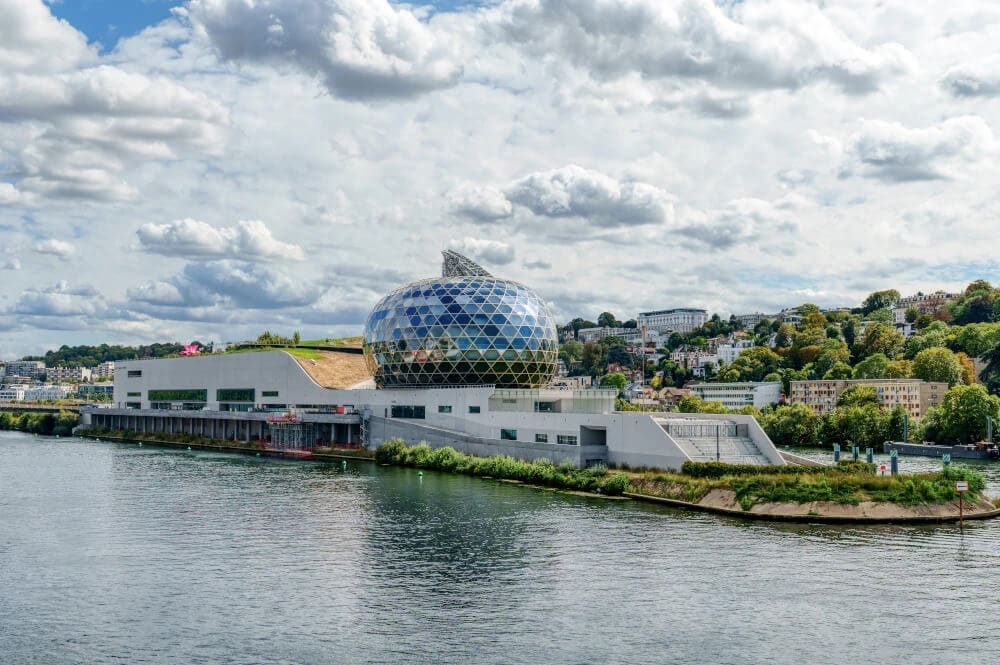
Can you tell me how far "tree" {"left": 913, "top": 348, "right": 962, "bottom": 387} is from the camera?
143m

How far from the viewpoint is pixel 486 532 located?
41812 mm

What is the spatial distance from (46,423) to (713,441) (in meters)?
109

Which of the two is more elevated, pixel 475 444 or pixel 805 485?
pixel 475 444

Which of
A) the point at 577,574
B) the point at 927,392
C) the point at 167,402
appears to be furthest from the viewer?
the point at 927,392

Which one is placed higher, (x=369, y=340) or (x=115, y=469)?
(x=369, y=340)

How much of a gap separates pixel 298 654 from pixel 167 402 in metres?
105

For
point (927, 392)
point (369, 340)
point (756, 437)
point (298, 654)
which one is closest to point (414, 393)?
point (369, 340)

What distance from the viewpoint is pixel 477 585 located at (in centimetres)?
3203

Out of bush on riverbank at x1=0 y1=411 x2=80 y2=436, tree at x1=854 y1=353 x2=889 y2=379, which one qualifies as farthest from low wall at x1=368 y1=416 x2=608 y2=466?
tree at x1=854 y1=353 x2=889 y2=379

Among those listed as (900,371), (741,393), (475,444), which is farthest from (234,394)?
(741,393)

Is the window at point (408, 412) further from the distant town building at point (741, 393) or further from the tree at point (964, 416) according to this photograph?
the distant town building at point (741, 393)

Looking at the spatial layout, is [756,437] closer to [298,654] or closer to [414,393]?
[414,393]

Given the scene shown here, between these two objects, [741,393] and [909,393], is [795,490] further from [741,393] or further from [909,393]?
[741,393]

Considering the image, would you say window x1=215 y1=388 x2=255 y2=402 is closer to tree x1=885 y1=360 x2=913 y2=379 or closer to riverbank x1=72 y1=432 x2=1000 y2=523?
riverbank x1=72 y1=432 x2=1000 y2=523
